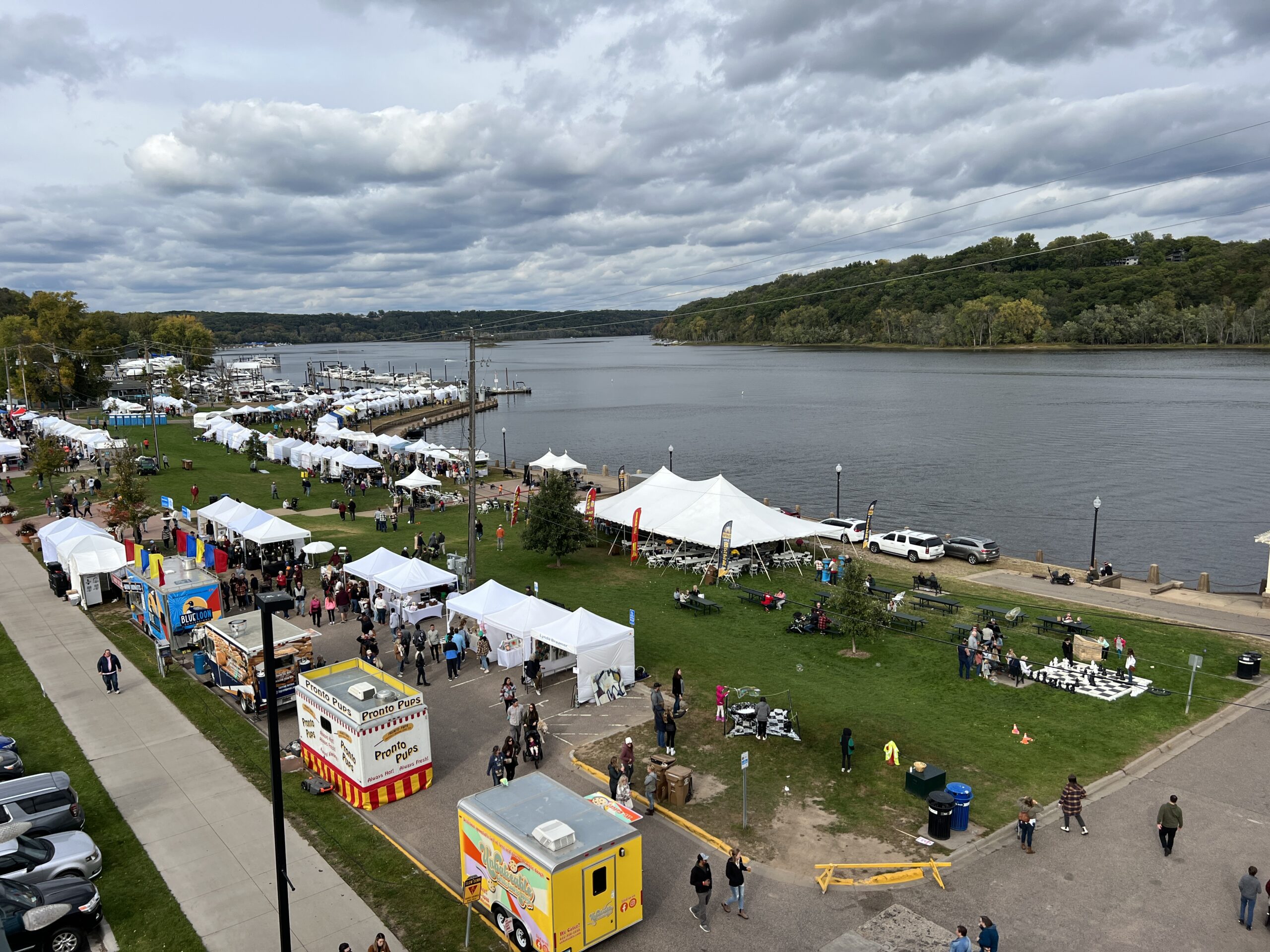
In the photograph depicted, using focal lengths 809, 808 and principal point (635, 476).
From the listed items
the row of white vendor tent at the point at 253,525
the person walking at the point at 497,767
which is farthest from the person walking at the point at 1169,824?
the row of white vendor tent at the point at 253,525

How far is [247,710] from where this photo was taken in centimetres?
1892

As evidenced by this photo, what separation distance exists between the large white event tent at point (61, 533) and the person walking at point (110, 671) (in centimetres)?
1003

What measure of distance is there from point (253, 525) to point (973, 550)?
29378mm

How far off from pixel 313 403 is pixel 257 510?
65.4 metres

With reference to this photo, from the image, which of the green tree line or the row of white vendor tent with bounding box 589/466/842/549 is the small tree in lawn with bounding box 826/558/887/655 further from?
the green tree line

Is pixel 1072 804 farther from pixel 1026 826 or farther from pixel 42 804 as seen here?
pixel 42 804

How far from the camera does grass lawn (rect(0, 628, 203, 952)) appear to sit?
1143 cm

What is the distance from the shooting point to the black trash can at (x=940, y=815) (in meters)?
13.4

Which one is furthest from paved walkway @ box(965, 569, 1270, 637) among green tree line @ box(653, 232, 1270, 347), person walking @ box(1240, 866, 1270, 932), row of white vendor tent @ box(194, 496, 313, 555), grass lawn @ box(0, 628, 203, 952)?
green tree line @ box(653, 232, 1270, 347)

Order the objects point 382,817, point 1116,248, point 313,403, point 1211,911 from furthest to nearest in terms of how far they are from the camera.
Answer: point 1116,248 < point 313,403 < point 382,817 < point 1211,911

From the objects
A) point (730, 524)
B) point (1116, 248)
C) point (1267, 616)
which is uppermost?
point (1116, 248)

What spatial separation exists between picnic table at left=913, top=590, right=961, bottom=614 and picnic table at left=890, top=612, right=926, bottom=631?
4.62ft

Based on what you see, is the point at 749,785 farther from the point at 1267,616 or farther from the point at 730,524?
the point at 1267,616

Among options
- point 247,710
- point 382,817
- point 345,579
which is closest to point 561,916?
point 382,817
